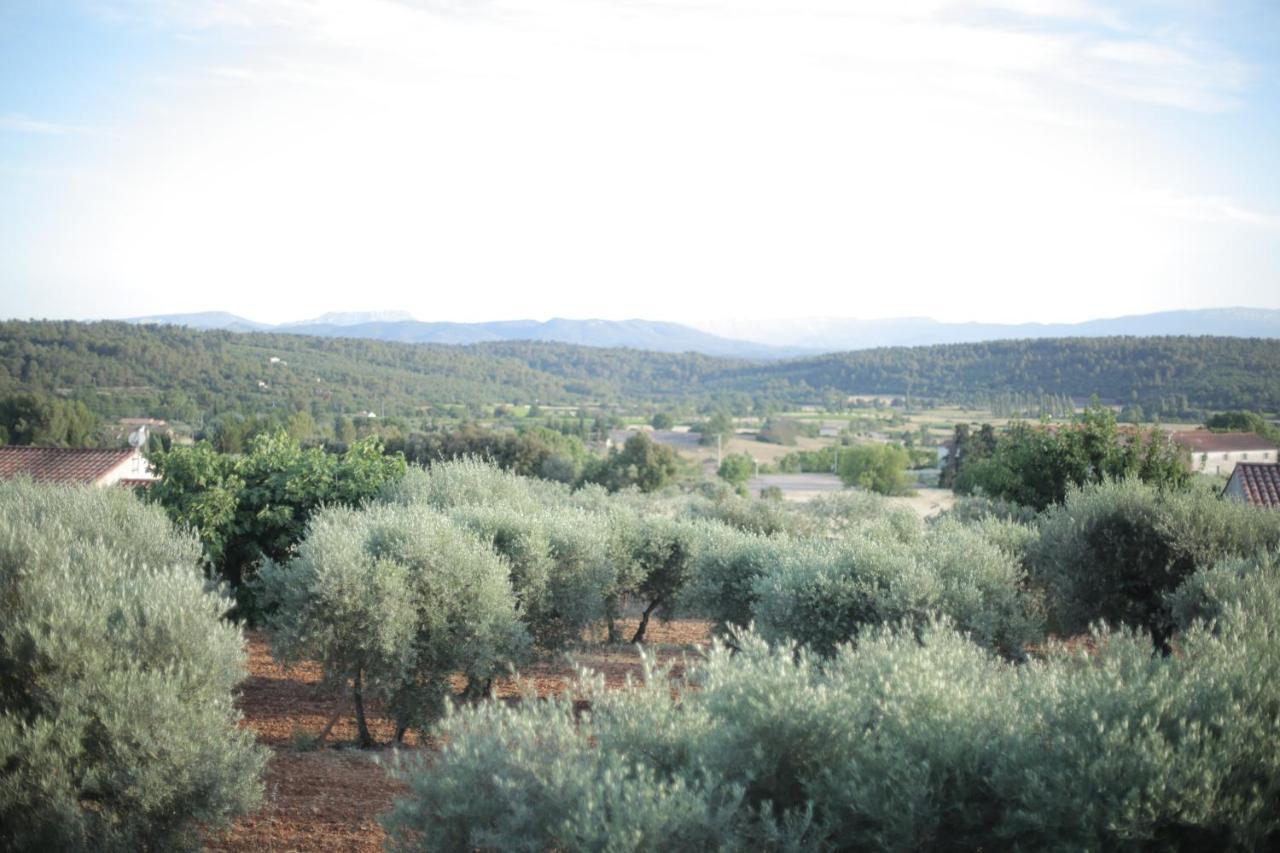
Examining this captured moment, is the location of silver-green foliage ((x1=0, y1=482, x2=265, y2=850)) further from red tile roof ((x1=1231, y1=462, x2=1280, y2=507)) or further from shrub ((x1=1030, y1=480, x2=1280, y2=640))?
red tile roof ((x1=1231, y1=462, x2=1280, y2=507))

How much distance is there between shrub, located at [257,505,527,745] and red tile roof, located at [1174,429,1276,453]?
41.5 m

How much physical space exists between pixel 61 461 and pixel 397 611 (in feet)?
80.0

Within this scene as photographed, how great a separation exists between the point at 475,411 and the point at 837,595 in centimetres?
8407

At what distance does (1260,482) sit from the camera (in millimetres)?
20672

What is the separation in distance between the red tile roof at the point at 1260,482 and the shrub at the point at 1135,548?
1095 centimetres

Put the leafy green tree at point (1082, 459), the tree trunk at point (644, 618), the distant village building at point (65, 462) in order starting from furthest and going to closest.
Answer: the distant village building at point (65, 462) → the leafy green tree at point (1082, 459) → the tree trunk at point (644, 618)

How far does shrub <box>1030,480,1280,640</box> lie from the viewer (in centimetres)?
1002

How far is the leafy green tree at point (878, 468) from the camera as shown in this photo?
6462 centimetres

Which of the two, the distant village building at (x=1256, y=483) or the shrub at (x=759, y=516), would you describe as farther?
the distant village building at (x=1256, y=483)

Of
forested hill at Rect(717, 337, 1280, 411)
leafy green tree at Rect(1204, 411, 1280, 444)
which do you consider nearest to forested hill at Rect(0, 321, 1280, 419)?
forested hill at Rect(717, 337, 1280, 411)

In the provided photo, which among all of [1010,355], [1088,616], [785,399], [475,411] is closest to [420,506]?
[1088,616]

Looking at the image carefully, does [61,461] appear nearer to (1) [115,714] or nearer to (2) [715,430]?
(1) [115,714]

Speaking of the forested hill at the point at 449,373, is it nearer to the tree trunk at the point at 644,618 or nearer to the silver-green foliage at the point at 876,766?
the tree trunk at the point at 644,618

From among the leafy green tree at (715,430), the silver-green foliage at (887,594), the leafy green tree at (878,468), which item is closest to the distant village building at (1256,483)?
the silver-green foliage at (887,594)
